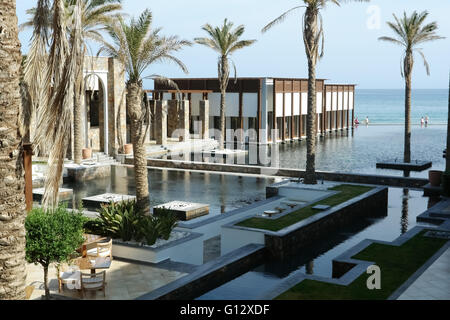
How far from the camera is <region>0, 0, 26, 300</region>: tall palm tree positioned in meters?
5.70

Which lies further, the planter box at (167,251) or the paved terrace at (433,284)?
the planter box at (167,251)

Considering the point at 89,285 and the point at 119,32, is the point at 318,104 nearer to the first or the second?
the point at 119,32

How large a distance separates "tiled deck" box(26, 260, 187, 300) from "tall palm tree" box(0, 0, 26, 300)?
235 inches

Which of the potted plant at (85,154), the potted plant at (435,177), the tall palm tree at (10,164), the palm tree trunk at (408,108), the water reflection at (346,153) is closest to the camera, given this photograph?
the tall palm tree at (10,164)

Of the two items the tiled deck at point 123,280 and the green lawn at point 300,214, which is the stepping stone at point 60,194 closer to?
the tiled deck at point 123,280

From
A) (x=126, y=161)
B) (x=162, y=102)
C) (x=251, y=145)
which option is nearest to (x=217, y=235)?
(x=126, y=161)

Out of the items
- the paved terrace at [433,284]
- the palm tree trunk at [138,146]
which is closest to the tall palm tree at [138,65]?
the palm tree trunk at [138,146]

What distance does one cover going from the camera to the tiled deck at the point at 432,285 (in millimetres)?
11062

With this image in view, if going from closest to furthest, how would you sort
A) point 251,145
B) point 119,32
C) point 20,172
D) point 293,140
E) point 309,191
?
point 20,172 → point 119,32 → point 309,191 → point 251,145 → point 293,140

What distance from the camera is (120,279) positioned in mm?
13055

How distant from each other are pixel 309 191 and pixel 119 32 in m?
11.2

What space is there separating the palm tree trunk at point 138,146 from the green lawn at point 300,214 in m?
3.24

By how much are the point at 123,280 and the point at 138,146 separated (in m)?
4.64

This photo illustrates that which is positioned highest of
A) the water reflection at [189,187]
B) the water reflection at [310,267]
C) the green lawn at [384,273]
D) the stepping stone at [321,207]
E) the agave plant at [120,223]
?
the agave plant at [120,223]
